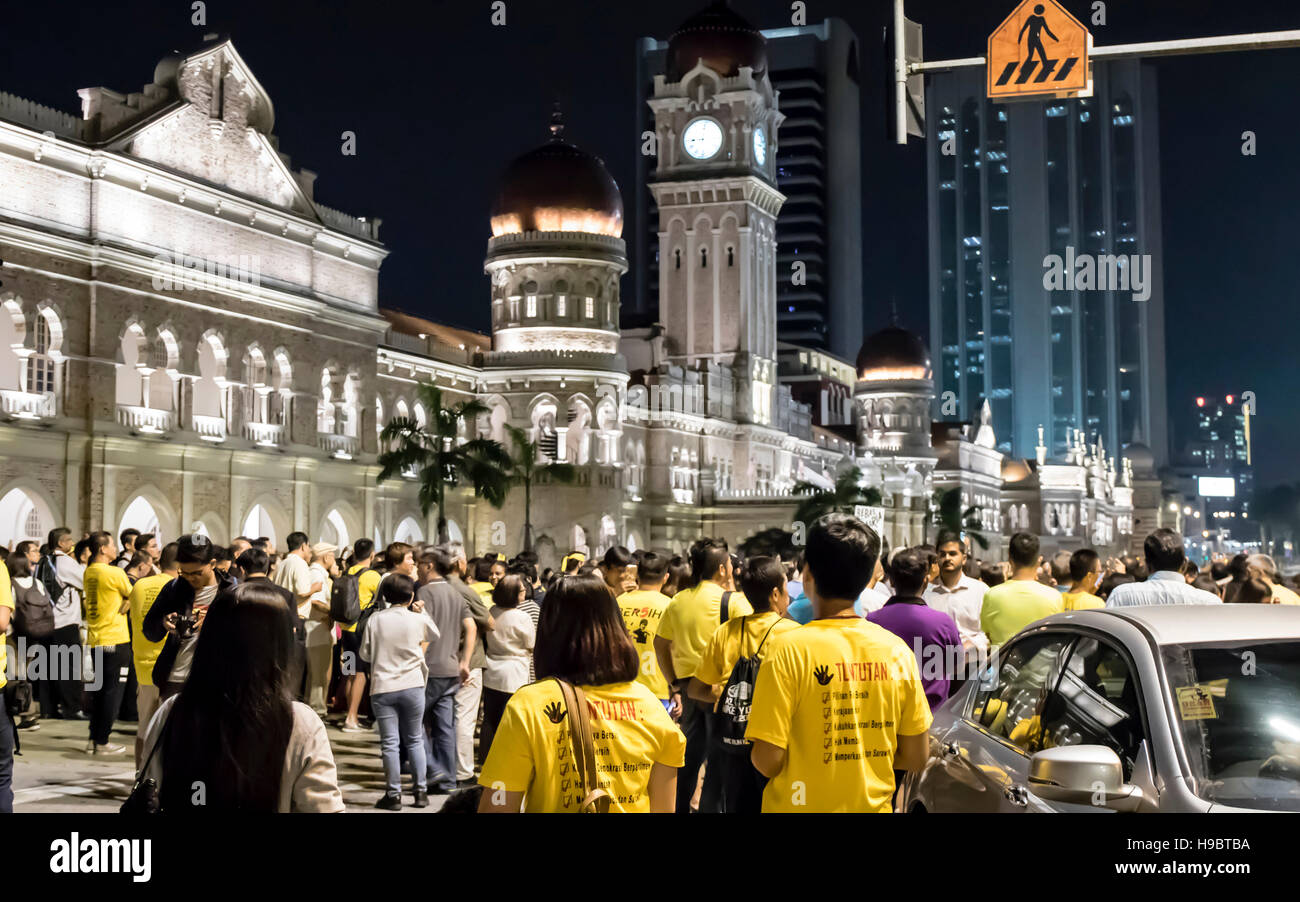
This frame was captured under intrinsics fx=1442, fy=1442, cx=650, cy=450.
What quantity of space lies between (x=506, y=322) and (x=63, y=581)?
137ft

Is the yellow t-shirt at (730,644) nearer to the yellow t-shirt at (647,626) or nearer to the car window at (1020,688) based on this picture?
the yellow t-shirt at (647,626)

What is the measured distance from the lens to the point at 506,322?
2283 inches

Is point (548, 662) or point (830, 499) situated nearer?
point (548, 662)

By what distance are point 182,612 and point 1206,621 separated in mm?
6528

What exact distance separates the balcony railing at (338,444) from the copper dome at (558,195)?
16611 mm

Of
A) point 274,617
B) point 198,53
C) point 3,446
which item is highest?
point 198,53

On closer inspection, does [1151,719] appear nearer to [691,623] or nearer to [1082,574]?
[691,623]

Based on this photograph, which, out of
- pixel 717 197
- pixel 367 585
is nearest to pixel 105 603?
pixel 367 585

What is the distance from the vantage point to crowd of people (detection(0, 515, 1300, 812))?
14.2 feet

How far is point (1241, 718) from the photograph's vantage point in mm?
5086

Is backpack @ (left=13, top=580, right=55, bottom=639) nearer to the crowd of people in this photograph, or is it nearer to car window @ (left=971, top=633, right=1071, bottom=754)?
the crowd of people
